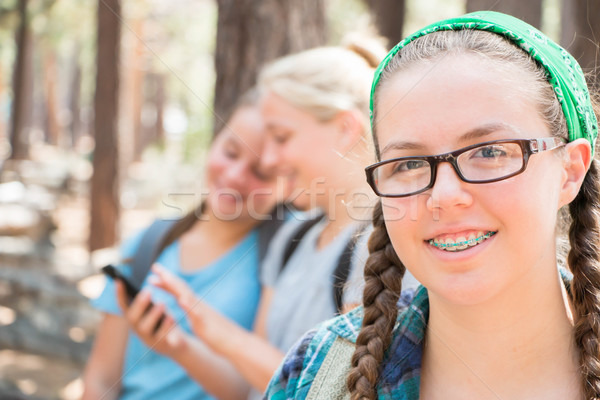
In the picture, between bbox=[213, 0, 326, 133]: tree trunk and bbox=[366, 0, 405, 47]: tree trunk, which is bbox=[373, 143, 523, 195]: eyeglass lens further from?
bbox=[366, 0, 405, 47]: tree trunk

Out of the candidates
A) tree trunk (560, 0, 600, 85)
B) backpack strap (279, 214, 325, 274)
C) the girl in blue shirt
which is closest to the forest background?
tree trunk (560, 0, 600, 85)

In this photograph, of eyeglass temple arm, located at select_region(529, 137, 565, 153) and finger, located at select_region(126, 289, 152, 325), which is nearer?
eyeglass temple arm, located at select_region(529, 137, 565, 153)

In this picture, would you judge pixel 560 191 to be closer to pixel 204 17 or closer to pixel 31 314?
pixel 31 314

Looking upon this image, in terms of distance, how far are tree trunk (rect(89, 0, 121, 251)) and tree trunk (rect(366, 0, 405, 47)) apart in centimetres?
310

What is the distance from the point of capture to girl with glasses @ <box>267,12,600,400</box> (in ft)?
3.97

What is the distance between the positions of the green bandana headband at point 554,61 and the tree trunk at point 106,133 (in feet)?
23.5

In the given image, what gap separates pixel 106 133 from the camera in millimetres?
8273

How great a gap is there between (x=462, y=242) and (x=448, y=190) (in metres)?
0.11

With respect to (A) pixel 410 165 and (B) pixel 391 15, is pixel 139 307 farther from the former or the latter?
(B) pixel 391 15

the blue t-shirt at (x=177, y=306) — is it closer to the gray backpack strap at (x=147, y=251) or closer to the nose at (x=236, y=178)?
the gray backpack strap at (x=147, y=251)

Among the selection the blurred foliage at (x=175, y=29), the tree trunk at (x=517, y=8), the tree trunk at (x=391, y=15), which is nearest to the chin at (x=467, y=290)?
the tree trunk at (x=517, y=8)

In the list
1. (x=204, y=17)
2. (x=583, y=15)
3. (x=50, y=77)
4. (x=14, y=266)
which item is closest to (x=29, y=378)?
(x=14, y=266)

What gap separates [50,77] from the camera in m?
Answer: 25.8

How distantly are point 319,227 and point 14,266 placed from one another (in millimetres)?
5991
